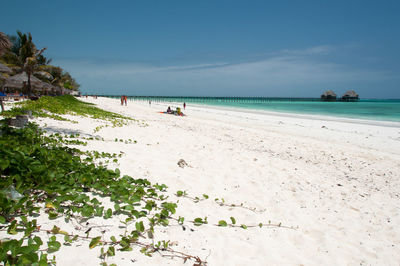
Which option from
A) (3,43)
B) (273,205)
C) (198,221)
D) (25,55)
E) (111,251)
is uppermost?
(25,55)

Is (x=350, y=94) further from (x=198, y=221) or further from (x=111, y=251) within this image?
(x=111, y=251)

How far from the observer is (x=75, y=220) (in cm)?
241

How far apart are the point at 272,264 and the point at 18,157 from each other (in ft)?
10.3

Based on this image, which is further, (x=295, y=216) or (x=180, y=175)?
(x=180, y=175)

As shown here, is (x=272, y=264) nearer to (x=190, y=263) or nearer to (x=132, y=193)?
(x=190, y=263)

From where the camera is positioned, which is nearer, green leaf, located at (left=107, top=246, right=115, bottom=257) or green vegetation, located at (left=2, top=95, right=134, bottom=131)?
green leaf, located at (left=107, top=246, right=115, bottom=257)

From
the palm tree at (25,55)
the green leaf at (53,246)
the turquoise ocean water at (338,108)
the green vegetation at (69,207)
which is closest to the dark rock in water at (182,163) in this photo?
the green vegetation at (69,207)

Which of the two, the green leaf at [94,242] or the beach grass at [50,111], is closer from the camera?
the green leaf at [94,242]

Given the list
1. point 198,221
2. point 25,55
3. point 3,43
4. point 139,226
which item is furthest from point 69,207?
point 25,55

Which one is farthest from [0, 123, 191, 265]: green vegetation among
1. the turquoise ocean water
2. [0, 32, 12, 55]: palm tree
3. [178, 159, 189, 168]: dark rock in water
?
the turquoise ocean water

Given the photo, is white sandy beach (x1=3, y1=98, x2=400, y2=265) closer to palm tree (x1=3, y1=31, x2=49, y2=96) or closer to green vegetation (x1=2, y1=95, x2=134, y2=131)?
green vegetation (x1=2, y1=95, x2=134, y2=131)

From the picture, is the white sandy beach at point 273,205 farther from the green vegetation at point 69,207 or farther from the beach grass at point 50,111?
the beach grass at point 50,111

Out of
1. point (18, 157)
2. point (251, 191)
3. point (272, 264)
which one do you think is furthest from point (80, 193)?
point (251, 191)

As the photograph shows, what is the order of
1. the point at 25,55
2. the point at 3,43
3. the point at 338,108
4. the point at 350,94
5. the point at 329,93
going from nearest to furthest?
the point at 3,43 → the point at 25,55 → the point at 338,108 → the point at 350,94 → the point at 329,93
